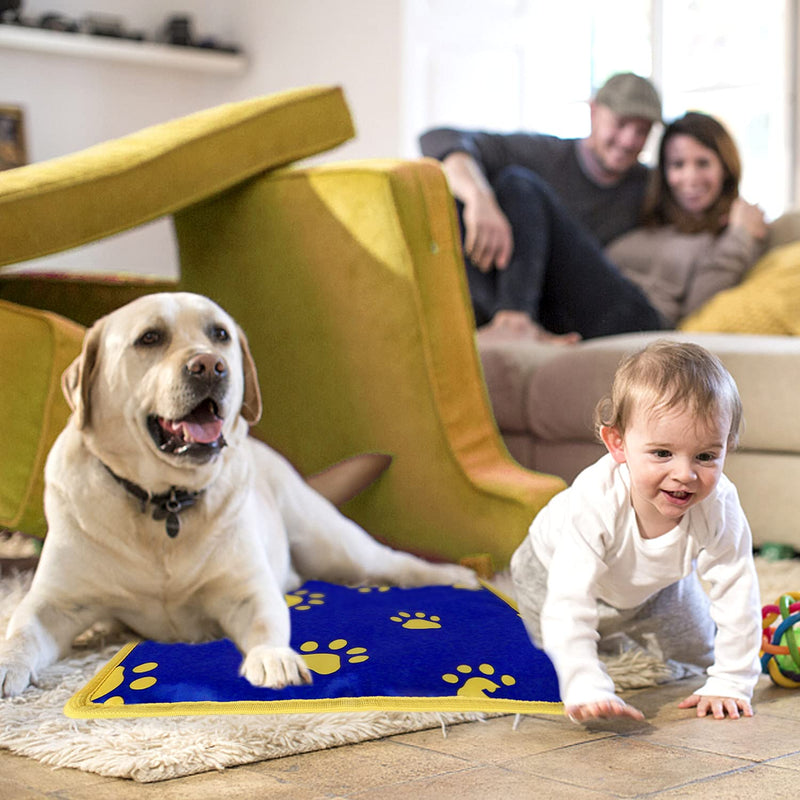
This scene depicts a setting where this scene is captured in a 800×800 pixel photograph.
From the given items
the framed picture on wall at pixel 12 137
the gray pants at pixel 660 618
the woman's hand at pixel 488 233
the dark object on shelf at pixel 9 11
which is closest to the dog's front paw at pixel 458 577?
the gray pants at pixel 660 618

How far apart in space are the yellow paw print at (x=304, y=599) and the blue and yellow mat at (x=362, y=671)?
0.02 m

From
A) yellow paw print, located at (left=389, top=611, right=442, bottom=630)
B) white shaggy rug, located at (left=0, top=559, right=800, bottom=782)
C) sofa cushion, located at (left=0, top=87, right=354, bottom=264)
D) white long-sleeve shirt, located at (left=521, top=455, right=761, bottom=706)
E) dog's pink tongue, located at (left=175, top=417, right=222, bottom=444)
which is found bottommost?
yellow paw print, located at (left=389, top=611, right=442, bottom=630)

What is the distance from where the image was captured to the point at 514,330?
3.02m

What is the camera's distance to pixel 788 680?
5.15 feet

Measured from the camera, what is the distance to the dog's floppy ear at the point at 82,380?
5.37ft

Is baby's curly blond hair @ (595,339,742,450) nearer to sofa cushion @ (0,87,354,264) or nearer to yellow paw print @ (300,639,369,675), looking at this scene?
yellow paw print @ (300,639,369,675)

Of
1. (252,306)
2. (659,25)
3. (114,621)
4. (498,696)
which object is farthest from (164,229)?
(498,696)

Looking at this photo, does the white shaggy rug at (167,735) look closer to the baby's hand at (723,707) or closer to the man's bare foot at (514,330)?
the baby's hand at (723,707)

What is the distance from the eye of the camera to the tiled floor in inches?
45.8

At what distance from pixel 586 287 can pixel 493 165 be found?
0.61 m

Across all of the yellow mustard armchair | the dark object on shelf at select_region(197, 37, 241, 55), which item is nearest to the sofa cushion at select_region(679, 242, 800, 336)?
the yellow mustard armchair

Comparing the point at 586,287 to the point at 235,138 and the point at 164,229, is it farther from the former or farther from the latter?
the point at 164,229

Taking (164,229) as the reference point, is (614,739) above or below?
below

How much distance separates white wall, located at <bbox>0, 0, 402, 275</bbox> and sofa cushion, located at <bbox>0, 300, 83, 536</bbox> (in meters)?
3.26
